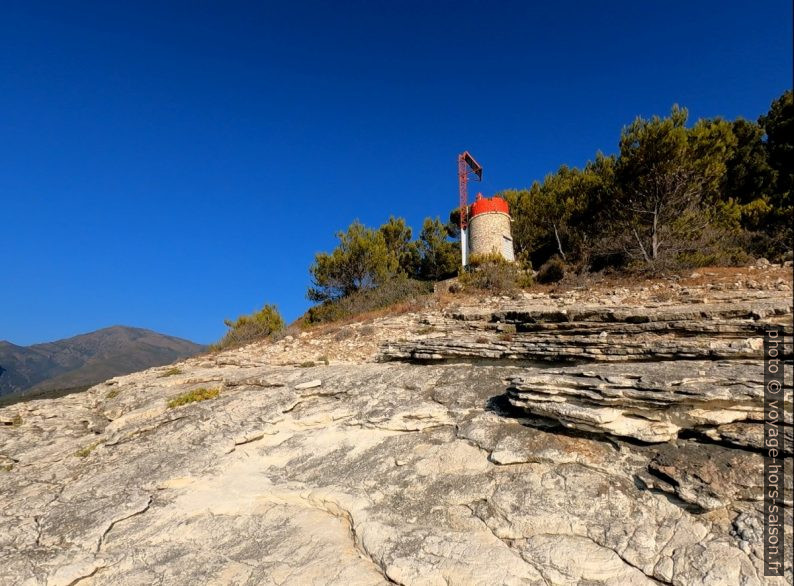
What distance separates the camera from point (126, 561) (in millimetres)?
4234

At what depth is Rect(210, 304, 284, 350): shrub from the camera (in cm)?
2044

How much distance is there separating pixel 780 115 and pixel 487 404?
A: 95.0ft

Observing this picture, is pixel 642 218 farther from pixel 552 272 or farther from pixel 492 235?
pixel 492 235

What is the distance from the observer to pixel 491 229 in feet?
91.9

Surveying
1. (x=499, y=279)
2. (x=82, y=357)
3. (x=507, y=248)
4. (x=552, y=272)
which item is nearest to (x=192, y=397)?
(x=499, y=279)

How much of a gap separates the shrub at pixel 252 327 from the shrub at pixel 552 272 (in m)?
15.8

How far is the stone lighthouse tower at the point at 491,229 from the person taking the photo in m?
27.7

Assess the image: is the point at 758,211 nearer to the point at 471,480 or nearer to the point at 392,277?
the point at 392,277

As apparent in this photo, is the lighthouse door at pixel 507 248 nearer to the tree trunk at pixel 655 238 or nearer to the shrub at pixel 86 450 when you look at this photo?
the tree trunk at pixel 655 238

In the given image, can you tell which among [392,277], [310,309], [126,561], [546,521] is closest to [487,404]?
[546,521]

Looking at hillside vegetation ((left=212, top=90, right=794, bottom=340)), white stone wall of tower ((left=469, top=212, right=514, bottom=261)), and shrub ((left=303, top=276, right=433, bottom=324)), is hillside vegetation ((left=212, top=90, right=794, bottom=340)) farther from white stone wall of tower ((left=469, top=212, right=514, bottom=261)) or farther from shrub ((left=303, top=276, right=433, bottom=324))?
white stone wall of tower ((left=469, top=212, right=514, bottom=261))

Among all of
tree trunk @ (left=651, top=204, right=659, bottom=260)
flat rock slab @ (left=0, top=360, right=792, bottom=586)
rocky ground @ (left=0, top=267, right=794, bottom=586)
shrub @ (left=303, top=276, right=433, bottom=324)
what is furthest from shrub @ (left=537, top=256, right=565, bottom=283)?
flat rock slab @ (left=0, top=360, right=792, bottom=586)

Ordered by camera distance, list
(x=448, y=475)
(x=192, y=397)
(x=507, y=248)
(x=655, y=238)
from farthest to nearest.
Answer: (x=507, y=248) < (x=655, y=238) < (x=192, y=397) < (x=448, y=475)

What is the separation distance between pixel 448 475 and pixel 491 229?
25.3 metres
